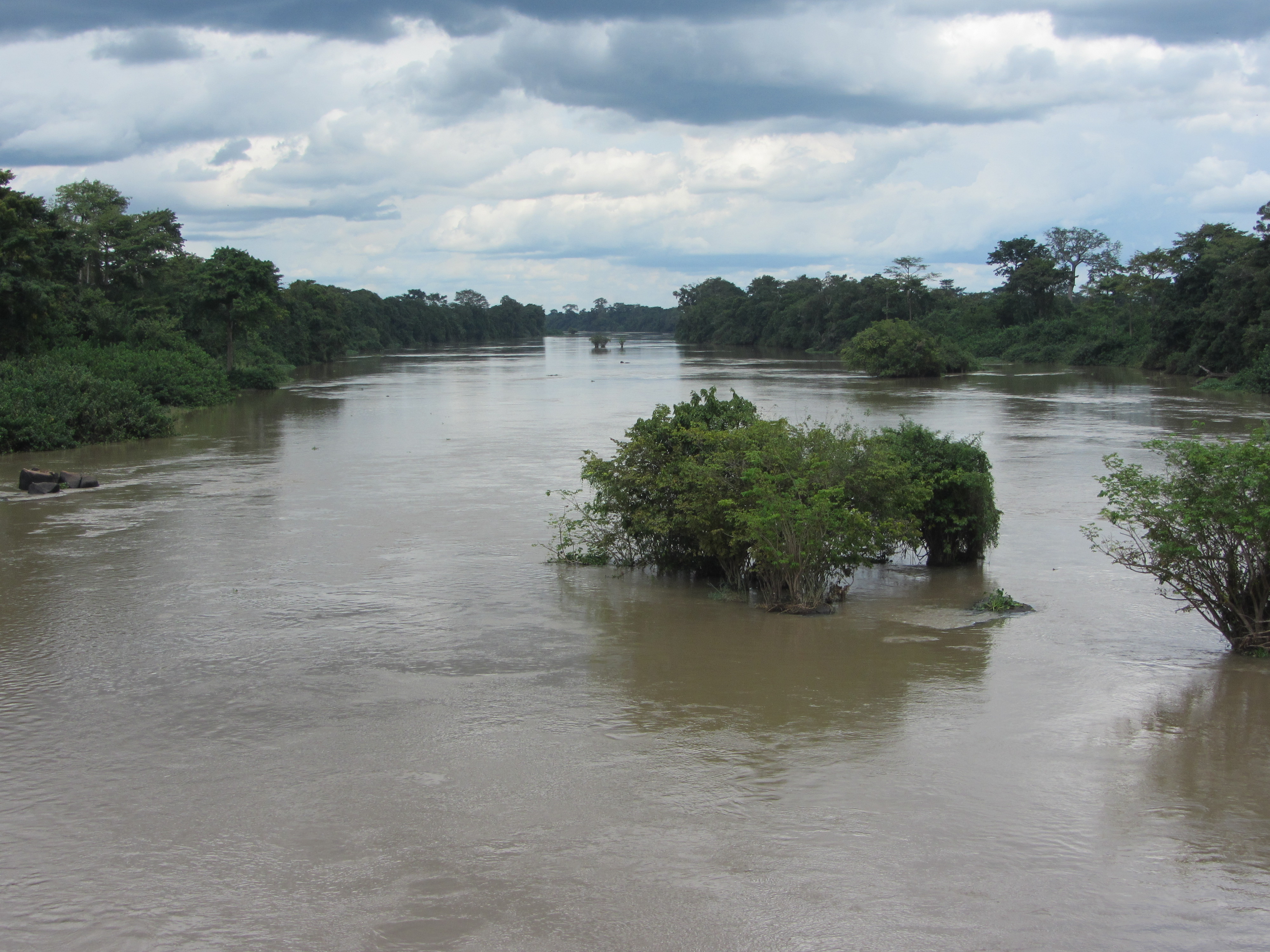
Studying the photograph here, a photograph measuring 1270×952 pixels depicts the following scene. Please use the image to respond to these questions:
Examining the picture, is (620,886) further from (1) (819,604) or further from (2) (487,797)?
(1) (819,604)

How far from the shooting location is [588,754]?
764 cm

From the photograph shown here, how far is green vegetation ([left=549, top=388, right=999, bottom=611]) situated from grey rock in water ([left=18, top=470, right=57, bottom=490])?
10700mm

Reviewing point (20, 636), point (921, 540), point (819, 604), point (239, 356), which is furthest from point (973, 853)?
point (239, 356)

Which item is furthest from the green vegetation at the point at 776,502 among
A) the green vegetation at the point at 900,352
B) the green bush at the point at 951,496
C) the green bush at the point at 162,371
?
the green vegetation at the point at 900,352

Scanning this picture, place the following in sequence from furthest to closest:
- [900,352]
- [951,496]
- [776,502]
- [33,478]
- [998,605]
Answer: [900,352] → [33,478] → [951,496] → [998,605] → [776,502]

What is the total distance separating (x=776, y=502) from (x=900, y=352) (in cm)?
4871

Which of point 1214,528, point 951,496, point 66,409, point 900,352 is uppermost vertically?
point 900,352

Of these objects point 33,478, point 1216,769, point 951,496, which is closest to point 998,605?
point 951,496

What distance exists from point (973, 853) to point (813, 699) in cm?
294

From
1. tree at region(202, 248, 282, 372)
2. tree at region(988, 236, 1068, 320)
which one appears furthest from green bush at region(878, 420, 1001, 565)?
tree at region(988, 236, 1068, 320)

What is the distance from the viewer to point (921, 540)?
13.3 meters

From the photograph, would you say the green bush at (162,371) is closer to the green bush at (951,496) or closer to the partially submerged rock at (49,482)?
the partially submerged rock at (49,482)

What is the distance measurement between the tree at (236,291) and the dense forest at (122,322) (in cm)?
6

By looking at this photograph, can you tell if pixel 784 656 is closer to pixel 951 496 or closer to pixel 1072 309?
pixel 951 496
